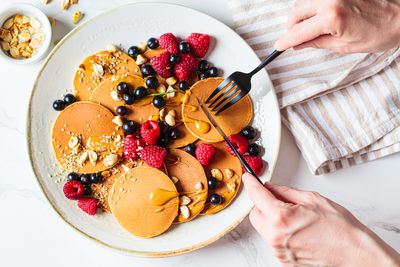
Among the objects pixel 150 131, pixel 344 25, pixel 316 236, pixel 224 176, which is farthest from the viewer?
pixel 224 176

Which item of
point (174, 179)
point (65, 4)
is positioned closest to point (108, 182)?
point (174, 179)

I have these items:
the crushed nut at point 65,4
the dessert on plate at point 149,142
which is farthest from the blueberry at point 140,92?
the crushed nut at point 65,4

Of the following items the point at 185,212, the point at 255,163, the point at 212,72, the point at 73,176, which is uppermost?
the point at 212,72

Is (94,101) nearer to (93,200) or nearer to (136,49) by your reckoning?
(136,49)

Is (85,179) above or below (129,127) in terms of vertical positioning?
below

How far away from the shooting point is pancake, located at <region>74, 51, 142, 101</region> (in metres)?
1.57

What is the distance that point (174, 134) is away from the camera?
1.54 m

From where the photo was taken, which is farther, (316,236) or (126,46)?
(126,46)

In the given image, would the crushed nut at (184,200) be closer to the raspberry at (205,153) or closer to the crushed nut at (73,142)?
the raspberry at (205,153)

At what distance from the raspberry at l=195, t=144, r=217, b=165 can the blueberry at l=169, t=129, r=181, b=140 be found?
0.10 meters

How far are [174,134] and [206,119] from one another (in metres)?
0.15

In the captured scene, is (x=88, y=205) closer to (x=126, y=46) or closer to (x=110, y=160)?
(x=110, y=160)

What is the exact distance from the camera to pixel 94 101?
1.57 metres

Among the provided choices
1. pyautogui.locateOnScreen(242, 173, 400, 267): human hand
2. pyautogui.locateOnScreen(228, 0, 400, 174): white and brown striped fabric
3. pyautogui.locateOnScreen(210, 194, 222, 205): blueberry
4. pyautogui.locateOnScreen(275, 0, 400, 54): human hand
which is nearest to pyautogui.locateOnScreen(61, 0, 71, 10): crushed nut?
pyautogui.locateOnScreen(228, 0, 400, 174): white and brown striped fabric
